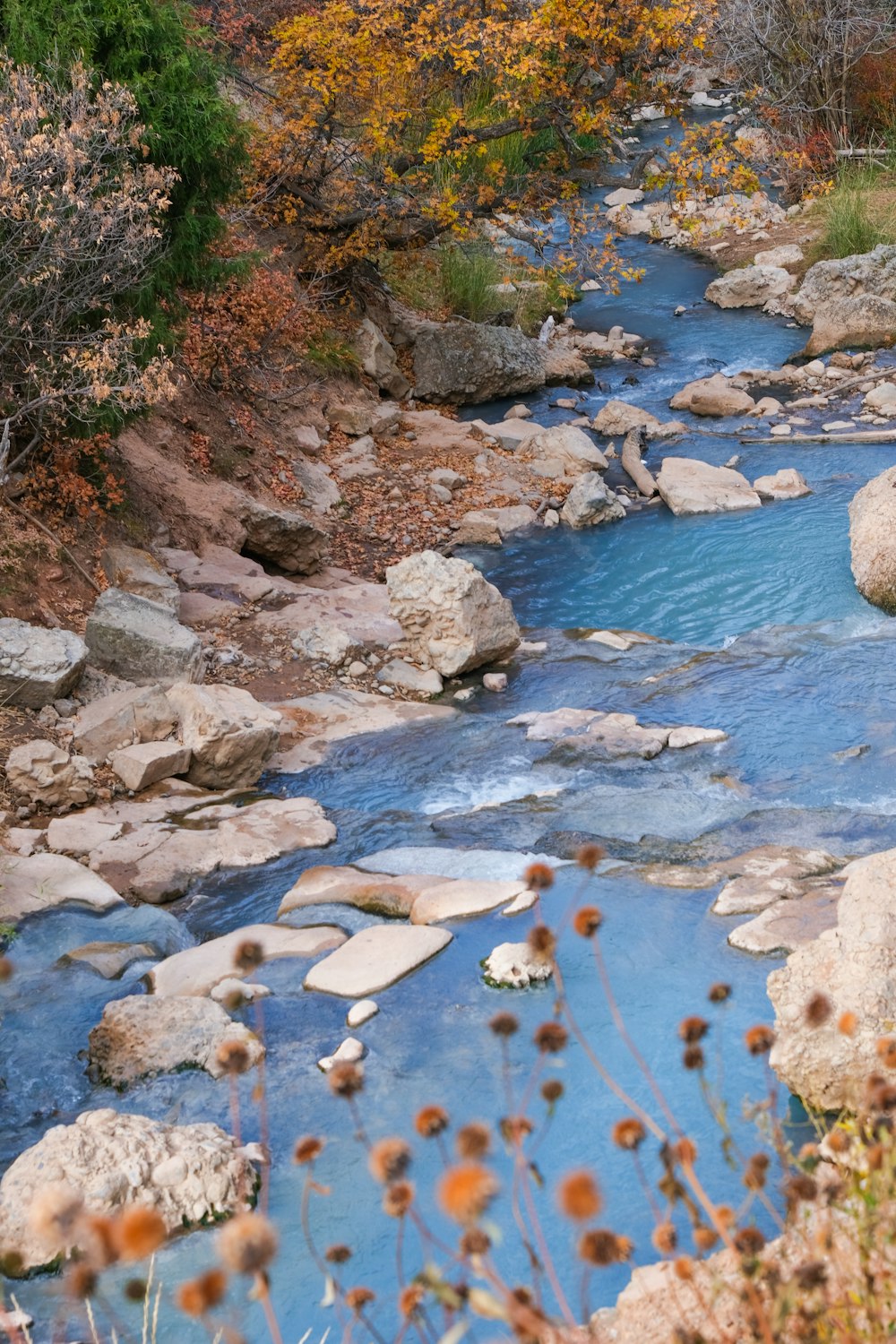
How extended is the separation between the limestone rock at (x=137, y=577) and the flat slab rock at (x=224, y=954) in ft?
11.6

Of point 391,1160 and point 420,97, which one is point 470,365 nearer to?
point 420,97

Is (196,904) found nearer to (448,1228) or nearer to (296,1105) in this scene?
(296,1105)

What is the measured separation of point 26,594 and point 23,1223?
5109mm

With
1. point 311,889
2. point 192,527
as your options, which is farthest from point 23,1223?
point 192,527

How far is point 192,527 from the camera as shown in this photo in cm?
954

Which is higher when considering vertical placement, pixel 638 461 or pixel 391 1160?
pixel 391 1160

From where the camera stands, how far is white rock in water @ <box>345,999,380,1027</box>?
4422 mm

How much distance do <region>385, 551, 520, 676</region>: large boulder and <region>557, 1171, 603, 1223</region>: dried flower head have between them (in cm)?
663

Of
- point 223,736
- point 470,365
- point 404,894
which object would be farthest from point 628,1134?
point 470,365

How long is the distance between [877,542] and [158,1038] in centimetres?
630

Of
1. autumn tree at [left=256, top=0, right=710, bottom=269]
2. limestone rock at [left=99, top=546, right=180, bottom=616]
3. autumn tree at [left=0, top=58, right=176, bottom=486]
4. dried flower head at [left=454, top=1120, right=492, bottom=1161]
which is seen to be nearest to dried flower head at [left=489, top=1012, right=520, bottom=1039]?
dried flower head at [left=454, top=1120, right=492, bottom=1161]

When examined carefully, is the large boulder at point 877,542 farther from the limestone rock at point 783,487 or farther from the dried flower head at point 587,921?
the dried flower head at point 587,921

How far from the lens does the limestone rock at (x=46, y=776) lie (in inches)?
249

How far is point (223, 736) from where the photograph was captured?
21.6 feet
